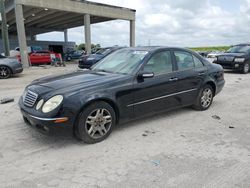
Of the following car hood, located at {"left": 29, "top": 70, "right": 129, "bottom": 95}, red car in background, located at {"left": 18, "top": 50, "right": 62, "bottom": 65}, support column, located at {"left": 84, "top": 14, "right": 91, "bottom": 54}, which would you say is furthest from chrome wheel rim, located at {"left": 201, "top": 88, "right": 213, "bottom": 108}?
support column, located at {"left": 84, "top": 14, "right": 91, "bottom": 54}

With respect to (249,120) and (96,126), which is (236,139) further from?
(96,126)

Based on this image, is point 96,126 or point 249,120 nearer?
point 96,126

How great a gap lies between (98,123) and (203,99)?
9.68ft

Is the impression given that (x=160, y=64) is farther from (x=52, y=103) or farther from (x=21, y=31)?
(x=21, y=31)

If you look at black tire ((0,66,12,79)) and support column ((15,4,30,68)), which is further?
support column ((15,4,30,68))

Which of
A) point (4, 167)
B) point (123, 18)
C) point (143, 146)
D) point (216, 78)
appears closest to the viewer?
point (4, 167)

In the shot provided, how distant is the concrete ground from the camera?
288cm

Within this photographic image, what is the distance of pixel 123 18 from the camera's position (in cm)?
2498

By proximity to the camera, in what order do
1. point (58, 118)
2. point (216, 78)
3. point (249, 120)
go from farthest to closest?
point (216, 78)
point (249, 120)
point (58, 118)

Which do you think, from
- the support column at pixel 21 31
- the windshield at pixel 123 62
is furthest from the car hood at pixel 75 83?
the support column at pixel 21 31

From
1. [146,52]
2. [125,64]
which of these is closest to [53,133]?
[125,64]

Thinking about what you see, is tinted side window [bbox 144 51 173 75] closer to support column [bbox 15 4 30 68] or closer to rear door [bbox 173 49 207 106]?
rear door [bbox 173 49 207 106]

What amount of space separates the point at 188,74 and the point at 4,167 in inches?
151

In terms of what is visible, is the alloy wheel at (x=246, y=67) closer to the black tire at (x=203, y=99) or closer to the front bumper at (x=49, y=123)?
the black tire at (x=203, y=99)
